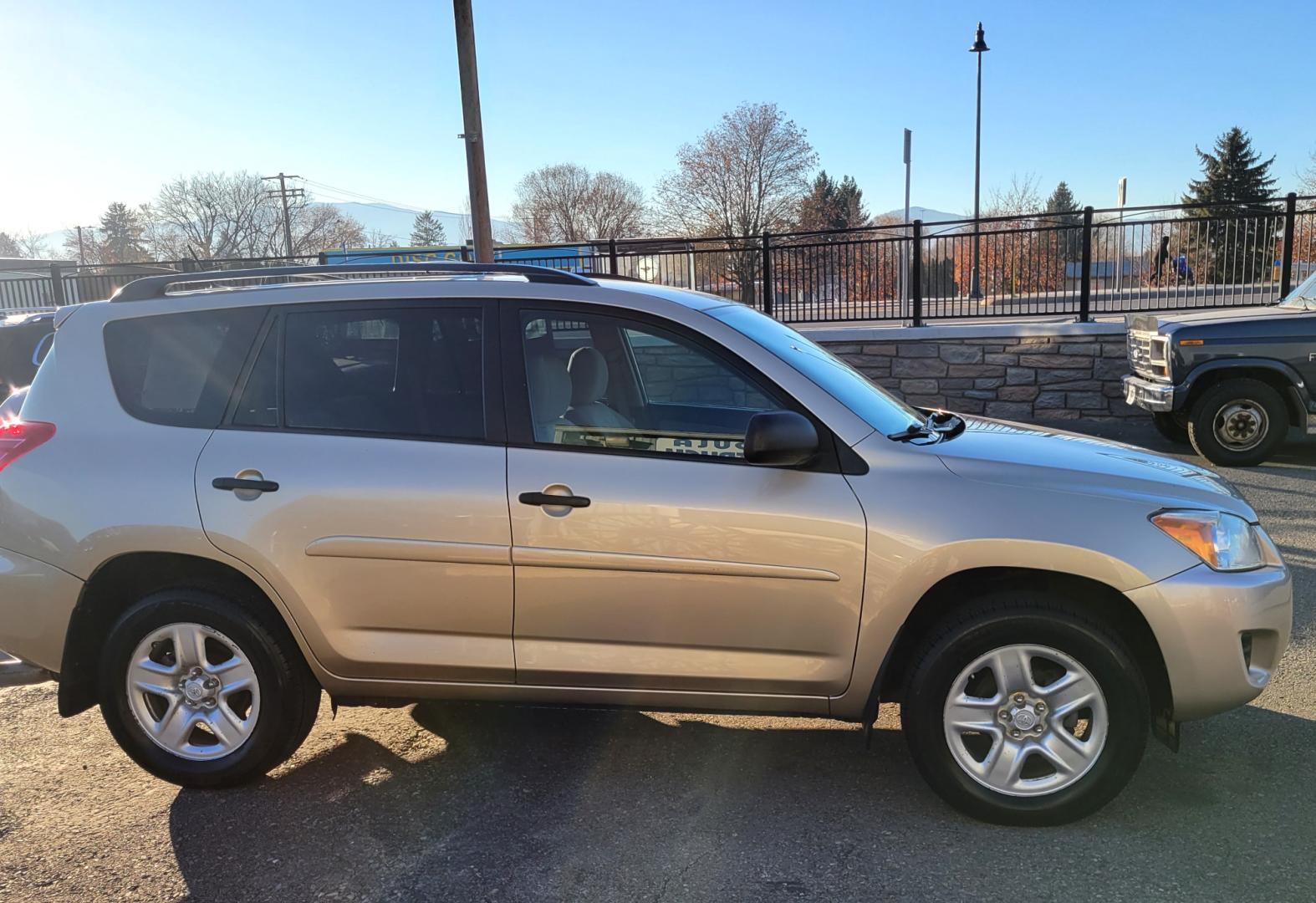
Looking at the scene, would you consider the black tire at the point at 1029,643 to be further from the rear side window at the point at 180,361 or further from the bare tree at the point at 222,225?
the bare tree at the point at 222,225

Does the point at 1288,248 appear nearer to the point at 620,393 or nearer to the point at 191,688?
the point at 620,393

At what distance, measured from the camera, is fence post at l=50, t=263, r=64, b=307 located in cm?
1750

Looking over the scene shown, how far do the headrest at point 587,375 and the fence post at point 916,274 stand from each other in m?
8.60

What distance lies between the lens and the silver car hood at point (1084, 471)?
3.07m

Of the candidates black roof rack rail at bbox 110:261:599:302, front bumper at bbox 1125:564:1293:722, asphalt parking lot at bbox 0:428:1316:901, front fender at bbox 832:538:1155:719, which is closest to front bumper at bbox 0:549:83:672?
asphalt parking lot at bbox 0:428:1316:901

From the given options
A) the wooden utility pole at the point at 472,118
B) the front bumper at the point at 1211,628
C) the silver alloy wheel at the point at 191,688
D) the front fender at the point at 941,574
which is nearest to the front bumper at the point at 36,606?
the silver alloy wheel at the point at 191,688

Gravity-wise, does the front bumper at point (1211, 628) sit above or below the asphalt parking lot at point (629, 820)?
above

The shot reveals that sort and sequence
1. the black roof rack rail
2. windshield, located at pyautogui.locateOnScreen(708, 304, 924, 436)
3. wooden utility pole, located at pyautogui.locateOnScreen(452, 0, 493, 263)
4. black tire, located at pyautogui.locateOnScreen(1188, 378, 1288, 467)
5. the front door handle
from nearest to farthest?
1. the front door handle
2. windshield, located at pyautogui.locateOnScreen(708, 304, 924, 436)
3. the black roof rack rail
4. black tire, located at pyautogui.locateOnScreen(1188, 378, 1288, 467)
5. wooden utility pole, located at pyautogui.locateOnScreen(452, 0, 493, 263)

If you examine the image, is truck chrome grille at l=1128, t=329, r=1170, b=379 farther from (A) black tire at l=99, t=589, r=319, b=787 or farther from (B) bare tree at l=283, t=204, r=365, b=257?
(B) bare tree at l=283, t=204, r=365, b=257

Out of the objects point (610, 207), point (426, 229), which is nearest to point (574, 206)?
point (610, 207)

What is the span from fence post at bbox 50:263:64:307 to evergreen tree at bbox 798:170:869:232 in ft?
51.7

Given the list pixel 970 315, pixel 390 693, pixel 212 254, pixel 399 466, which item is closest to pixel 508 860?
pixel 390 693

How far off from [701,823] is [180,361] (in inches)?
99.5

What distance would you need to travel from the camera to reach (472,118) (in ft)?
34.8
